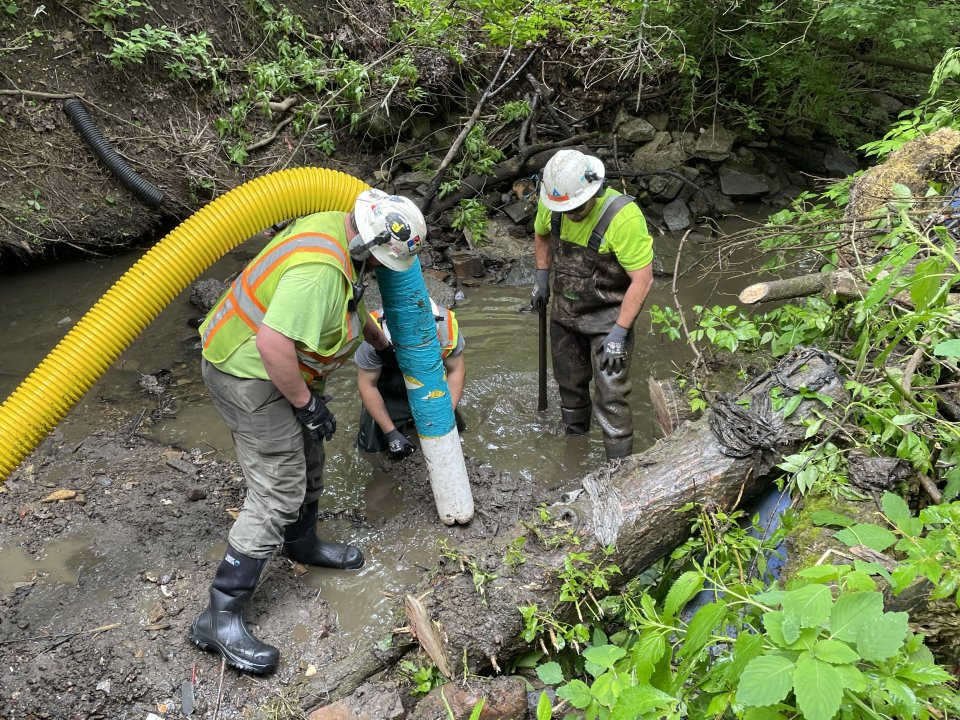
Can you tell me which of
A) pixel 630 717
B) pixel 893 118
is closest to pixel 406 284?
pixel 630 717

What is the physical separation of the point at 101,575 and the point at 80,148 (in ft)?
15.2

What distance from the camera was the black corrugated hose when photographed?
6328mm

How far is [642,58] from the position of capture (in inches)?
281

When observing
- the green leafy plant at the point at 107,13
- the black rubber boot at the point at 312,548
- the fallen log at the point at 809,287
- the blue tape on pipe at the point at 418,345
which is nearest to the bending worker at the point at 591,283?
the fallen log at the point at 809,287

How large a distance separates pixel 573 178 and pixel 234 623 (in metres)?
2.91

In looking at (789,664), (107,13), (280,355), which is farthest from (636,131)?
(789,664)

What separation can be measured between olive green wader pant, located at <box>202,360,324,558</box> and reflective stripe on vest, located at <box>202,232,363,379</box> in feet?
0.67

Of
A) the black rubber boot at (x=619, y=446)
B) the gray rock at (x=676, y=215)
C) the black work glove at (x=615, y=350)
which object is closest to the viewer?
the black work glove at (x=615, y=350)

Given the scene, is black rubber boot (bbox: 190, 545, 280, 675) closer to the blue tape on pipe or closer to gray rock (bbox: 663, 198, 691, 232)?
the blue tape on pipe

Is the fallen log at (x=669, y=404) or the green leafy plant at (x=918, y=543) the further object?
the fallen log at (x=669, y=404)

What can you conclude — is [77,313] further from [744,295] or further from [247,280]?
[744,295]

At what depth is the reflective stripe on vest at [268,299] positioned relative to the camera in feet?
9.10

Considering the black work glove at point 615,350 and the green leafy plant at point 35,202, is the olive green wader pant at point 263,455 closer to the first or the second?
the black work glove at point 615,350

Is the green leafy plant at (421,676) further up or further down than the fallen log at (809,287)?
further down
